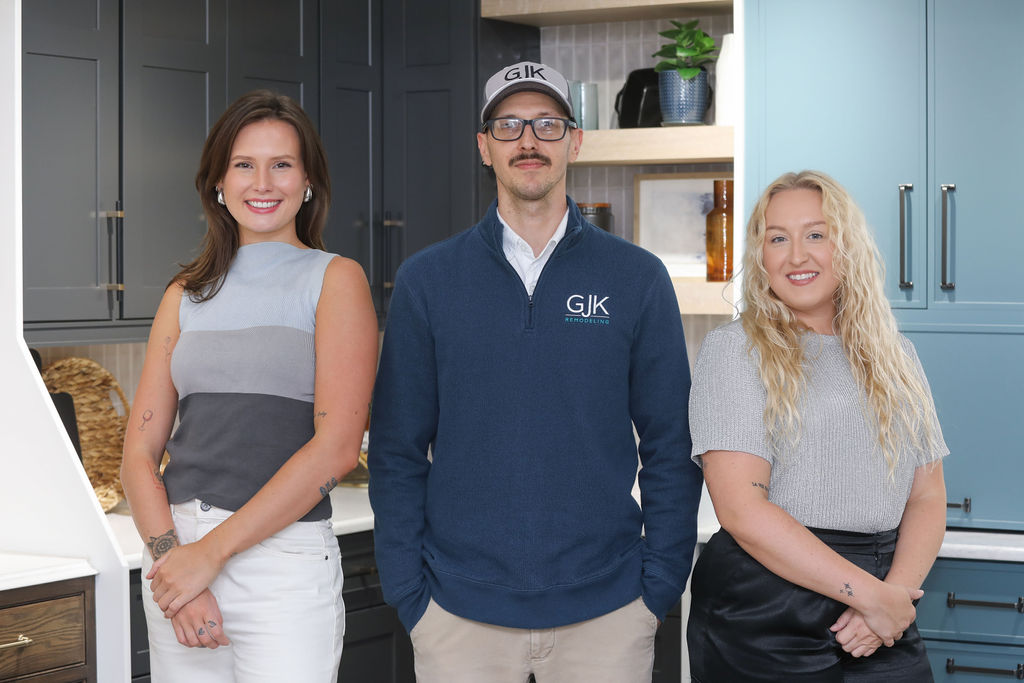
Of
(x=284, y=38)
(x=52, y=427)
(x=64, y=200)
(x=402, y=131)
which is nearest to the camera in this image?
(x=52, y=427)

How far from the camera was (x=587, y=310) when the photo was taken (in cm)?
175

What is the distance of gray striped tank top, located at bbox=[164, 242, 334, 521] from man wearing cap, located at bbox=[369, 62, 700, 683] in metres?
0.19

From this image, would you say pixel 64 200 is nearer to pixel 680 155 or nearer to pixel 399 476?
pixel 399 476

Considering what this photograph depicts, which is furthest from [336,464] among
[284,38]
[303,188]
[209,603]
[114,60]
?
[284,38]

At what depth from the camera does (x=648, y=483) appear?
1.83 meters

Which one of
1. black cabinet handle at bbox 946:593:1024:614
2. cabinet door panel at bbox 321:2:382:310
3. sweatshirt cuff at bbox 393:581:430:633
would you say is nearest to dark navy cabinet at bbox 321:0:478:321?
cabinet door panel at bbox 321:2:382:310

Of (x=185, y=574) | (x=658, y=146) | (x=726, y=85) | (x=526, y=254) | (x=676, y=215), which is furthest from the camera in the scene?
(x=676, y=215)

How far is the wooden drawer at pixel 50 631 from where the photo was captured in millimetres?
2072

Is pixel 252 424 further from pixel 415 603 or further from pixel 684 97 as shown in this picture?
pixel 684 97

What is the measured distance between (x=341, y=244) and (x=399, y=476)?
1284 mm

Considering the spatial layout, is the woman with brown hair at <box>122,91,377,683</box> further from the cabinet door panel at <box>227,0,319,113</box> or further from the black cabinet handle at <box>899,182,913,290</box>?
the black cabinet handle at <box>899,182,913,290</box>

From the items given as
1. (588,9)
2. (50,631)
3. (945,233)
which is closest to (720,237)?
(945,233)

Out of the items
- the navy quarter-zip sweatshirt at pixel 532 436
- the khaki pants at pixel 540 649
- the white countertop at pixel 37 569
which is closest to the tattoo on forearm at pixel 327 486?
the navy quarter-zip sweatshirt at pixel 532 436

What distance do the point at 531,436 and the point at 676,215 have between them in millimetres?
1653
